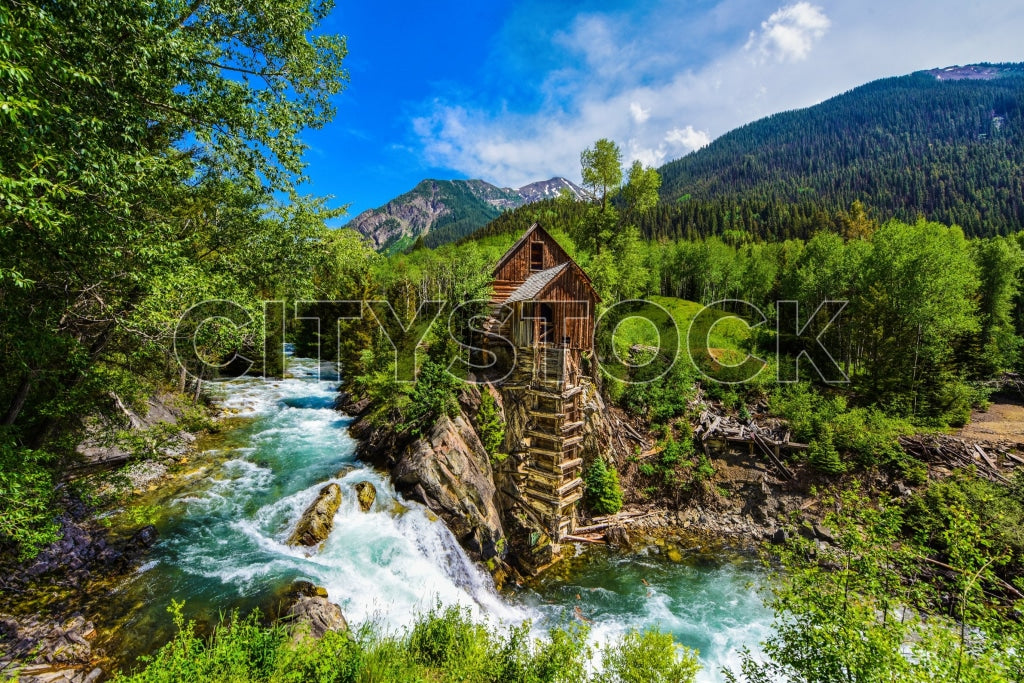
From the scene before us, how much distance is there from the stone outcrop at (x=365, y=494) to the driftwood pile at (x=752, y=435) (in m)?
19.3

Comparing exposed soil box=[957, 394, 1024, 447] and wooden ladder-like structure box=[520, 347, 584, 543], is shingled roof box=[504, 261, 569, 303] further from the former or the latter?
exposed soil box=[957, 394, 1024, 447]

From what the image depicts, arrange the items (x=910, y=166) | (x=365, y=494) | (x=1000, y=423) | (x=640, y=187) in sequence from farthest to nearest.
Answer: (x=910, y=166) < (x=640, y=187) < (x=1000, y=423) < (x=365, y=494)

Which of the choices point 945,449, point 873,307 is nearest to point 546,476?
point 945,449

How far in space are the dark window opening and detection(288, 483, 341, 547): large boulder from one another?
16388 mm

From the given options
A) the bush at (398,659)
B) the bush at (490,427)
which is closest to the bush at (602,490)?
the bush at (490,427)

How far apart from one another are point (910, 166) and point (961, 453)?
17891 cm

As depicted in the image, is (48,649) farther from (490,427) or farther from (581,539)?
(581,539)

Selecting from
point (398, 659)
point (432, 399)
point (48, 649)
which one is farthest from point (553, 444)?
point (48, 649)

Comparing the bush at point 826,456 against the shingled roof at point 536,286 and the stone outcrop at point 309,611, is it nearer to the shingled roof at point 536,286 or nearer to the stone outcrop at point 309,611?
the shingled roof at point 536,286

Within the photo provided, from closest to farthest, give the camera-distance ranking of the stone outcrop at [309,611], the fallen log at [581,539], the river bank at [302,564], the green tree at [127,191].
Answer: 1. the green tree at [127,191]
2. the stone outcrop at [309,611]
3. the river bank at [302,564]
4. the fallen log at [581,539]

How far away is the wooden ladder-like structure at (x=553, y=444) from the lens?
18.0 m

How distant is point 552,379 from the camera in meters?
Result: 18.5

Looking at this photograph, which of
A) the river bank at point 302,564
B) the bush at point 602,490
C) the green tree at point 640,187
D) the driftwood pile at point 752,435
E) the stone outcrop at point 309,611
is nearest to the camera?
the stone outcrop at point 309,611

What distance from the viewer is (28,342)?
24.1 feet
